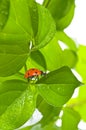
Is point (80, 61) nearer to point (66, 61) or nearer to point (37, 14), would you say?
point (66, 61)

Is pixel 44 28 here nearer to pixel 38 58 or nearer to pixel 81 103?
pixel 38 58

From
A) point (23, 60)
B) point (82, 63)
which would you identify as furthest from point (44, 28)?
point (82, 63)

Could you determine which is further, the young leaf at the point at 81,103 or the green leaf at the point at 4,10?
the young leaf at the point at 81,103

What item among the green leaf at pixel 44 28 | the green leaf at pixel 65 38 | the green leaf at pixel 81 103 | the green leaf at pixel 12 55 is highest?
the green leaf at pixel 44 28

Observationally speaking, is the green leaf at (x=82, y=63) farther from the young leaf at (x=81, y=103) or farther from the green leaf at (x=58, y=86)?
the green leaf at (x=58, y=86)

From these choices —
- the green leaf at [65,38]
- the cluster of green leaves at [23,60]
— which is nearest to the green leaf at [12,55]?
the cluster of green leaves at [23,60]

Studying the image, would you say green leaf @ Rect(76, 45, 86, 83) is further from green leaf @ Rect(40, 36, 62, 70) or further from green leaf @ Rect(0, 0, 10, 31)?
green leaf @ Rect(0, 0, 10, 31)
